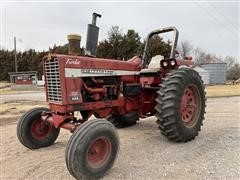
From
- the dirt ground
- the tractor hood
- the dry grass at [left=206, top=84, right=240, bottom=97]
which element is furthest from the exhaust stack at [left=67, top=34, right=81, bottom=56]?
the dry grass at [left=206, top=84, right=240, bottom=97]

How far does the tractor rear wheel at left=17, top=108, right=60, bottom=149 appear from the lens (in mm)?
5996

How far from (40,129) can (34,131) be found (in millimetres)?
125

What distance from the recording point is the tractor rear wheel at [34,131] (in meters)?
6.00

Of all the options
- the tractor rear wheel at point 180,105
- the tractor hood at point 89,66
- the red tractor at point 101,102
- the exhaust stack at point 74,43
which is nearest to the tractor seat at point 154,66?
the red tractor at point 101,102

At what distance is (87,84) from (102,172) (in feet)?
5.66

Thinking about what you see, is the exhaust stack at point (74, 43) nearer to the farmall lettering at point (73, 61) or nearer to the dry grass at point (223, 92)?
the farmall lettering at point (73, 61)

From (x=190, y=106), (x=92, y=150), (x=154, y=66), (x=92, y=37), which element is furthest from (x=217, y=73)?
(x=92, y=150)

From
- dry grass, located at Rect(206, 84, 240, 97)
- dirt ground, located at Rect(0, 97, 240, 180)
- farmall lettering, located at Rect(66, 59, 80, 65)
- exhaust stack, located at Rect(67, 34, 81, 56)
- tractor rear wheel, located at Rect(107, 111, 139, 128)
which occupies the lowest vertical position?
dry grass, located at Rect(206, 84, 240, 97)

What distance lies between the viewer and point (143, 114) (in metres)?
7.04

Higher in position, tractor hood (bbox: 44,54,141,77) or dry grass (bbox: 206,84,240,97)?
tractor hood (bbox: 44,54,141,77)

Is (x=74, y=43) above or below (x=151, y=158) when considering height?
above

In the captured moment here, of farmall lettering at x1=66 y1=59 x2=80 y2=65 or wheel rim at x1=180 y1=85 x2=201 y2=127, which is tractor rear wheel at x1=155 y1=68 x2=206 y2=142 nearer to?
wheel rim at x1=180 y1=85 x2=201 y2=127

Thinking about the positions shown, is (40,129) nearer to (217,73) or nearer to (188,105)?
(188,105)

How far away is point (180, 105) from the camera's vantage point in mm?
5875
